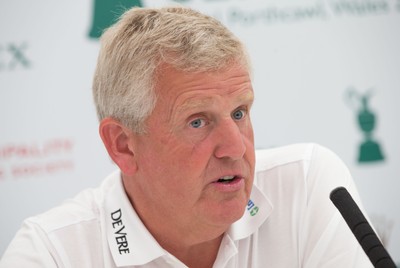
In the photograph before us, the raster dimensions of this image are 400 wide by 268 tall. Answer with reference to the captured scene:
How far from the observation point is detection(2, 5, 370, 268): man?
193 centimetres

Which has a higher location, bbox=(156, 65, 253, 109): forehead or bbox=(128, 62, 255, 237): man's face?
bbox=(156, 65, 253, 109): forehead

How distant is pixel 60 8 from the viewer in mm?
3361

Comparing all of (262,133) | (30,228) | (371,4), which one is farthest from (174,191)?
(371,4)

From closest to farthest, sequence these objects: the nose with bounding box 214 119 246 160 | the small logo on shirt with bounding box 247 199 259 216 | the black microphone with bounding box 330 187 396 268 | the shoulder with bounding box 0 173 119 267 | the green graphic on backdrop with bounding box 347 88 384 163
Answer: the black microphone with bounding box 330 187 396 268, the nose with bounding box 214 119 246 160, the shoulder with bounding box 0 173 119 267, the small logo on shirt with bounding box 247 199 259 216, the green graphic on backdrop with bounding box 347 88 384 163

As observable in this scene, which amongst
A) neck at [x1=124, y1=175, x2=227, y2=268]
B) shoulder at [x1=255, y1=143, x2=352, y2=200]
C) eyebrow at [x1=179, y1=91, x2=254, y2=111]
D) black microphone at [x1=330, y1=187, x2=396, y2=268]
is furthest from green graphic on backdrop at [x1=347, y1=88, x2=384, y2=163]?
black microphone at [x1=330, y1=187, x2=396, y2=268]

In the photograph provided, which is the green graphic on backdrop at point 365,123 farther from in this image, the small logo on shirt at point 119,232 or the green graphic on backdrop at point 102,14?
the small logo on shirt at point 119,232

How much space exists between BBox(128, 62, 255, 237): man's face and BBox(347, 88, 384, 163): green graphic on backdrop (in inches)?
70.0

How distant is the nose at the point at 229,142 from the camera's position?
1895mm

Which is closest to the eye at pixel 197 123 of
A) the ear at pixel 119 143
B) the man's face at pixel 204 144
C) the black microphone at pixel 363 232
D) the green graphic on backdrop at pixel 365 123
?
the man's face at pixel 204 144

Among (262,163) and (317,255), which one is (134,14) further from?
(317,255)

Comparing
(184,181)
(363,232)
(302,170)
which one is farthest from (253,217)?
(363,232)

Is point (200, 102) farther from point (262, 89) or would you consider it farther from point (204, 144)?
point (262, 89)

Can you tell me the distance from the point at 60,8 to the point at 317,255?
187cm

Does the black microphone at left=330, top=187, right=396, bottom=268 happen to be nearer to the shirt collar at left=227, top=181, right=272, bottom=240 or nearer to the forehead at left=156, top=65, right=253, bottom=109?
the forehead at left=156, top=65, right=253, bottom=109
